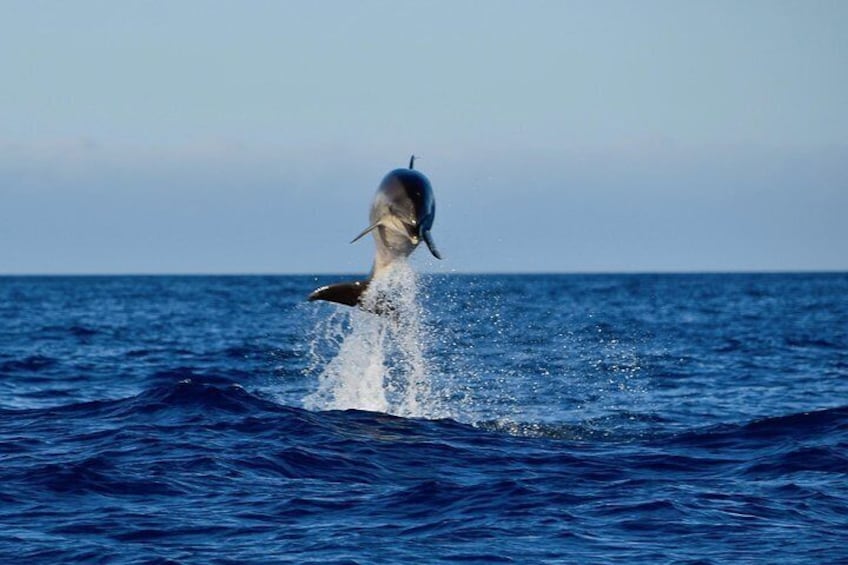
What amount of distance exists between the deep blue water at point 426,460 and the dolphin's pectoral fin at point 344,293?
163cm

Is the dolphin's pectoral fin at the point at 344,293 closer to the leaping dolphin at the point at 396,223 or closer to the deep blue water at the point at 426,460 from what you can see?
the leaping dolphin at the point at 396,223

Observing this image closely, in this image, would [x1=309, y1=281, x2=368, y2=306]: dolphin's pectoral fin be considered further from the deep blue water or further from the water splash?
the deep blue water

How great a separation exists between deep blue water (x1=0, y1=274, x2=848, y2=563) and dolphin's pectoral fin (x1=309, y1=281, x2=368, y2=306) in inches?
64.2

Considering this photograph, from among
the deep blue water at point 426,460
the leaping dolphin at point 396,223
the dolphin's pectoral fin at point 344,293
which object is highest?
the leaping dolphin at point 396,223

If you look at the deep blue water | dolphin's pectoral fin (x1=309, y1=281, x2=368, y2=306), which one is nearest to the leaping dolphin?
dolphin's pectoral fin (x1=309, y1=281, x2=368, y2=306)

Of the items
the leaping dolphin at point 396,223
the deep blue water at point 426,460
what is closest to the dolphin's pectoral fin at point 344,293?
the leaping dolphin at point 396,223

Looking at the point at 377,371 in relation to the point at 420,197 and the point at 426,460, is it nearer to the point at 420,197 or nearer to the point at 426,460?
the point at 420,197

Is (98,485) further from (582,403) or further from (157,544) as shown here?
(582,403)

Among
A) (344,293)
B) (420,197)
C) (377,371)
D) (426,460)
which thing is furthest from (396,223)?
(377,371)

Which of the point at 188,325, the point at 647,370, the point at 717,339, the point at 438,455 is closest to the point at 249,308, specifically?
the point at 188,325

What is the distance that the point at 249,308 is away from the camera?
64.9m

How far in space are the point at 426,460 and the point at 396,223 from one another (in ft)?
10.2

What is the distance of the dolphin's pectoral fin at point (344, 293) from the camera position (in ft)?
57.7

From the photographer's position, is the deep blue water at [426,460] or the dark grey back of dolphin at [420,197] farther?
the dark grey back of dolphin at [420,197]
